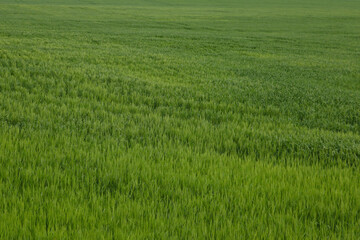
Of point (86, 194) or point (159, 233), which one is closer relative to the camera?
point (159, 233)

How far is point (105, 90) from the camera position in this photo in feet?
25.7

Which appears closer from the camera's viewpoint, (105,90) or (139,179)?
(139,179)

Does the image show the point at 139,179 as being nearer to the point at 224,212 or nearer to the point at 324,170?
the point at 224,212

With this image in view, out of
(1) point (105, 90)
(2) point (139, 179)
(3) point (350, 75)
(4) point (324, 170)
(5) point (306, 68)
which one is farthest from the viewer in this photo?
(5) point (306, 68)

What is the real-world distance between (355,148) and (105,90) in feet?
18.4

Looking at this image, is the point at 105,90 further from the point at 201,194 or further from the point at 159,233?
the point at 159,233

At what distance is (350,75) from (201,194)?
13.2m

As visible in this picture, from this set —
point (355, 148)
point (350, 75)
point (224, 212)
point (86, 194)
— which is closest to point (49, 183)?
point (86, 194)

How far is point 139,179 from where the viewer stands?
365 centimetres

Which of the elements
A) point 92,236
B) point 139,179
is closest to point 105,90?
point 139,179

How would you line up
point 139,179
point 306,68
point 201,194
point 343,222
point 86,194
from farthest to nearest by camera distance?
point 306,68, point 139,179, point 201,194, point 86,194, point 343,222

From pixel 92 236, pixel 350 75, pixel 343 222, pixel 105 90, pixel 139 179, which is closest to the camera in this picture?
pixel 92 236

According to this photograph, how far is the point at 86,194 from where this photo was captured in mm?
3205

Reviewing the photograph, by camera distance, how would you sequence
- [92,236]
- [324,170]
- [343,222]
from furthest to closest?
[324,170], [343,222], [92,236]
